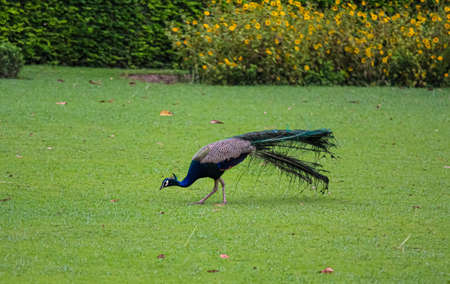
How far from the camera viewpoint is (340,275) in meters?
3.82

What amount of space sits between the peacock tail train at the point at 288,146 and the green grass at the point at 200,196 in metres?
0.21

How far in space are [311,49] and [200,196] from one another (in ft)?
26.6

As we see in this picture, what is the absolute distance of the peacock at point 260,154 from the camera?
5.16m

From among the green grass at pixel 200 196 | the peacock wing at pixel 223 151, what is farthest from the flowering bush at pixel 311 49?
the peacock wing at pixel 223 151

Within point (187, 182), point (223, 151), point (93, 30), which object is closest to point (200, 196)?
point (187, 182)

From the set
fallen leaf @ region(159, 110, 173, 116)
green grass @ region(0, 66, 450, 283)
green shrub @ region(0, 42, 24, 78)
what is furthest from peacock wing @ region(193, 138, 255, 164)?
green shrub @ region(0, 42, 24, 78)

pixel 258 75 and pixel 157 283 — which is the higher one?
pixel 157 283

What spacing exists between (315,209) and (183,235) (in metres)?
1.23

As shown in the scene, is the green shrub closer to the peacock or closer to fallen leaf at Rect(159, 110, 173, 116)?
fallen leaf at Rect(159, 110, 173, 116)

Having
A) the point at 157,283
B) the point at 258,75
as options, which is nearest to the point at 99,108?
the point at 258,75

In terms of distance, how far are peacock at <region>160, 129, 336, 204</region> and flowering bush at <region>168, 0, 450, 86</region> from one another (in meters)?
7.24

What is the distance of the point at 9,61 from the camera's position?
1258 centimetres

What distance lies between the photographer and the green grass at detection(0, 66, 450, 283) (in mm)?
3955

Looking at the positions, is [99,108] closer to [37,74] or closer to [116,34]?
[37,74]
